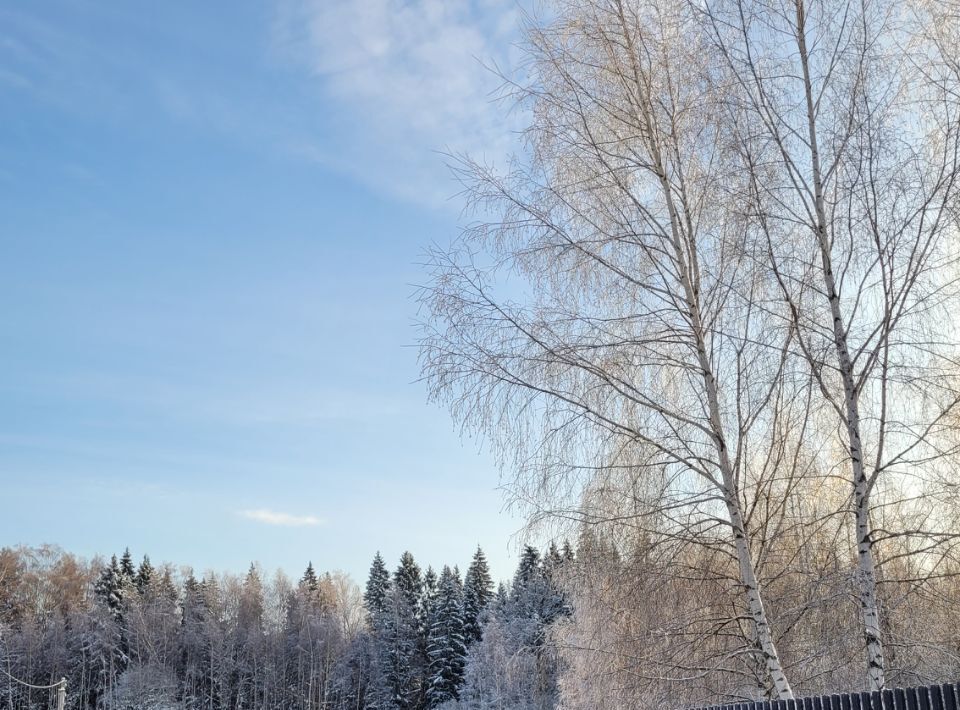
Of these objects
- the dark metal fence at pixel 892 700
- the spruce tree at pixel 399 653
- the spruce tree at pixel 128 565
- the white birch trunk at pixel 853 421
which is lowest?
the spruce tree at pixel 399 653

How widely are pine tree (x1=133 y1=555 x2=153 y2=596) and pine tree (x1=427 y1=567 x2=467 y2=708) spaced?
25393 mm

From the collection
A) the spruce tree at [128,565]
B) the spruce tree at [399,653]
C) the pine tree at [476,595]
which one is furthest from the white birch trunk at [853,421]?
the spruce tree at [128,565]

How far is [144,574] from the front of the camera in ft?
218

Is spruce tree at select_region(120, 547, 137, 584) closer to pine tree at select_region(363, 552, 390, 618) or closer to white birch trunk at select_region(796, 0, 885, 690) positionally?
pine tree at select_region(363, 552, 390, 618)

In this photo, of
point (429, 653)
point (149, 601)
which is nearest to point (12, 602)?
point (149, 601)

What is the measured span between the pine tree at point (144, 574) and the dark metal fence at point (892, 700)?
6587cm

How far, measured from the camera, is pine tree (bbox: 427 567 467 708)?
50500 millimetres

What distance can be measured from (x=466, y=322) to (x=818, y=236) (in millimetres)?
2978

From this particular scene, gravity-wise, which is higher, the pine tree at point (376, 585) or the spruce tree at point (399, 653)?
the pine tree at point (376, 585)

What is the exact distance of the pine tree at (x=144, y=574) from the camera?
2578 inches

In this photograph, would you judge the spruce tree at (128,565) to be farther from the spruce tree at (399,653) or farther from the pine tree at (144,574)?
the spruce tree at (399,653)

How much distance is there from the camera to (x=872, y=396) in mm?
7289

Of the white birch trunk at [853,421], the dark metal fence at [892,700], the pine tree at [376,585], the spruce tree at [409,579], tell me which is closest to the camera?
the dark metal fence at [892,700]

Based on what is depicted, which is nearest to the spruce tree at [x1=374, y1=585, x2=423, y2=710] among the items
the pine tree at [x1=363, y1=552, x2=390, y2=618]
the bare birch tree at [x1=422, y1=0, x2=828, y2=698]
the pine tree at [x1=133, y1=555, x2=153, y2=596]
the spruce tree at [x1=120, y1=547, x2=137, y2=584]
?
the pine tree at [x1=363, y1=552, x2=390, y2=618]
